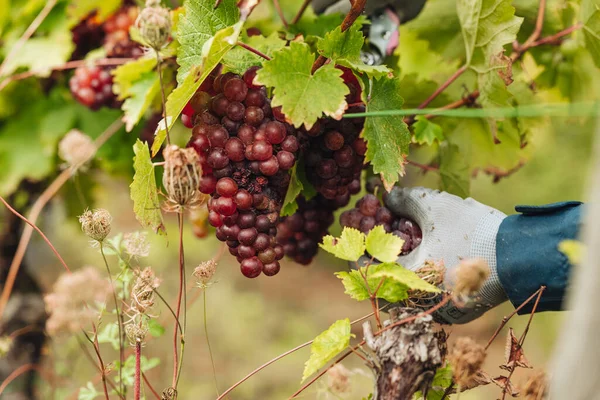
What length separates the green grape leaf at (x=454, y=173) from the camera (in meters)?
0.99

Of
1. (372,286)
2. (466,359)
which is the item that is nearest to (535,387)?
(466,359)

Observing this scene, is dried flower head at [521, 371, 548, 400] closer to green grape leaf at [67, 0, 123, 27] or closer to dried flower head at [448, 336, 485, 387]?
dried flower head at [448, 336, 485, 387]

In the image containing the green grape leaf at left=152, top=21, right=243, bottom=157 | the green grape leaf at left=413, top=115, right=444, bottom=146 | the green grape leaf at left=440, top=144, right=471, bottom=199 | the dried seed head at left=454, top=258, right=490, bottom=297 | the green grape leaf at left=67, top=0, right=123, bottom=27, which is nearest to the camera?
the dried seed head at left=454, top=258, right=490, bottom=297

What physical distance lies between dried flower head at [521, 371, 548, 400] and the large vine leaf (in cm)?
42

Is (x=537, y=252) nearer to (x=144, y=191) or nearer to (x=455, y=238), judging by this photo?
(x=455, y=238)

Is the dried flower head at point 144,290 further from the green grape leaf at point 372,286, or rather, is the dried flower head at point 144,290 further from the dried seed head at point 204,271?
the green grape leaf at point 372,286

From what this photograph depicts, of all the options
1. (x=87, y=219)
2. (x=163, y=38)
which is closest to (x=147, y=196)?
(x=87, y=219)

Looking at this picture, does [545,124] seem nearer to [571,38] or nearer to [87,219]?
[571,38]

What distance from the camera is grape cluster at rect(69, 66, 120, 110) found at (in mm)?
1181

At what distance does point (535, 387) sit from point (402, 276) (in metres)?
0.19

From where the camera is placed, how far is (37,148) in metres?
1.37

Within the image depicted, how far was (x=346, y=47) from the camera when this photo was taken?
69 cm

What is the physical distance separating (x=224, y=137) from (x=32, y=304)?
1.17 m

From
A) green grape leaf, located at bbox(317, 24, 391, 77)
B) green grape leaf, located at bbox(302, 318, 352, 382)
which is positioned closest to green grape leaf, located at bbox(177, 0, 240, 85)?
green grape leaf, located at bbox(317, 24, 391, 77)
